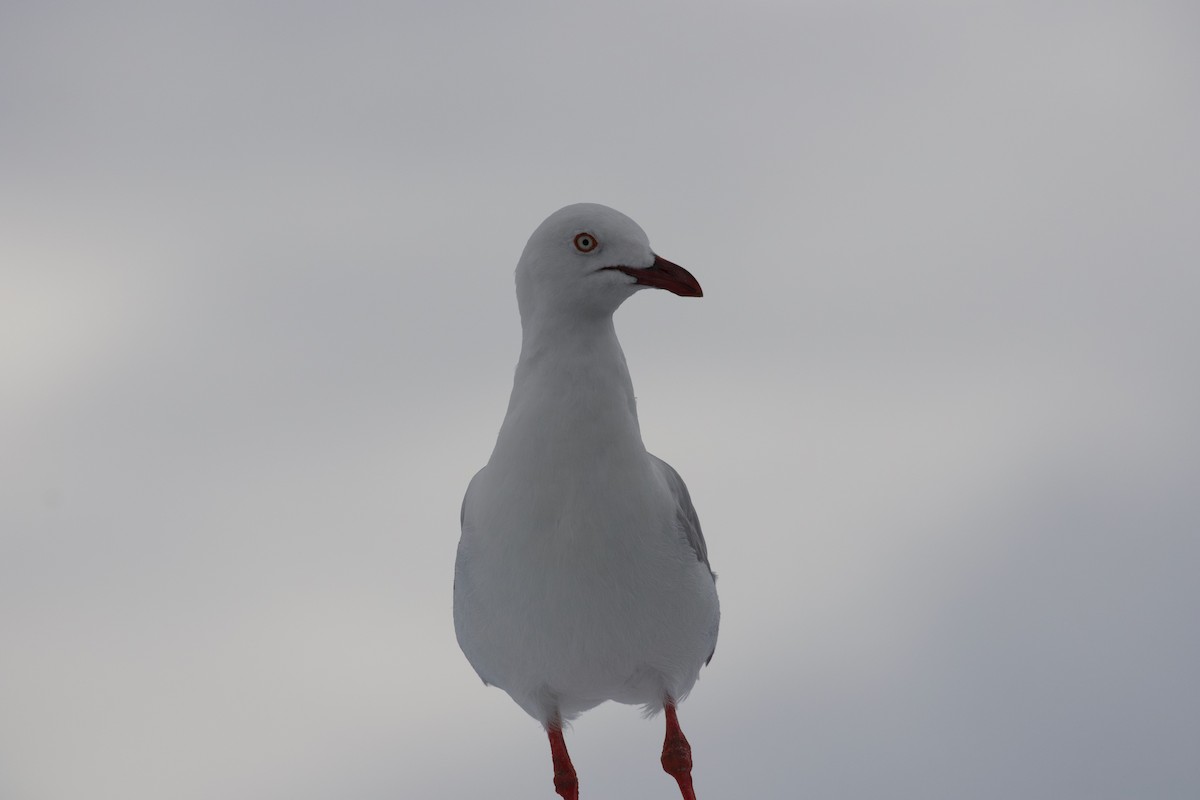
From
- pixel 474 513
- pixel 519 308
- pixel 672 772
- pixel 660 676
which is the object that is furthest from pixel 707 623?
pixel 519 308

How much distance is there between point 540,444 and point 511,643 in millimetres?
1233

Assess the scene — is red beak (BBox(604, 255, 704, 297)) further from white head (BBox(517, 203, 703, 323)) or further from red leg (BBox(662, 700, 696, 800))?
red leg (BBox(662, 700, 696, 800))

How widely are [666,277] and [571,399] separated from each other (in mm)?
873

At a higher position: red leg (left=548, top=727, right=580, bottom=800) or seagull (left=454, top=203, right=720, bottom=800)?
seagull (left=454, top=203, right=720, bottom=800)

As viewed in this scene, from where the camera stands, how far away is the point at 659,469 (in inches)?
316

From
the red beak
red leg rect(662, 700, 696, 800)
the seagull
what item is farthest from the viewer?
red leg rect(662, 700, 696, 800)

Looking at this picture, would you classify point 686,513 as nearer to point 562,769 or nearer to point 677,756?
point 677,756

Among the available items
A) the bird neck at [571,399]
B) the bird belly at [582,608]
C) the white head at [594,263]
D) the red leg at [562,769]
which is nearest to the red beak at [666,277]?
the white head at [594,263]

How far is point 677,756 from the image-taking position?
809 cm

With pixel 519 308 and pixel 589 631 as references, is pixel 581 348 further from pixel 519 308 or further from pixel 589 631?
pixel 589 631

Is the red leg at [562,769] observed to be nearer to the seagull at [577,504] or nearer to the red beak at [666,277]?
the seagull at [577,504]

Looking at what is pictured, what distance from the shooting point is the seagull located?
722cm

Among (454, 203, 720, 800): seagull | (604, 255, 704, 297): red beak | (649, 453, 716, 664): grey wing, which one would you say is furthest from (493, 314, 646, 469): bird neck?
(649, 453, 716, 664): grey wing

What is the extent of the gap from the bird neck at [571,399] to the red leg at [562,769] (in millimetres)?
1898
